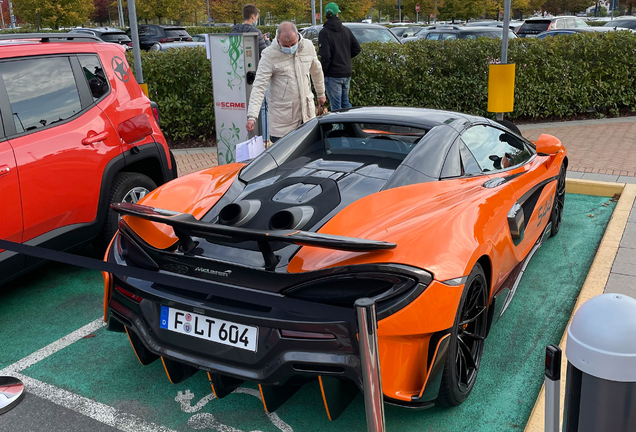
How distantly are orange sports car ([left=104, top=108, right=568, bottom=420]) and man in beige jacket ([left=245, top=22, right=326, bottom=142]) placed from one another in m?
2.73

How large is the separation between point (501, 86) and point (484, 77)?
10.3 ft

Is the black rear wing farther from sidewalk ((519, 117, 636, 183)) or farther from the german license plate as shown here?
sidewalk ((519, 117, 636, 183))

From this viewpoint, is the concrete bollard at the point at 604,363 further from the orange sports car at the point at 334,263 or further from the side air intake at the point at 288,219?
the side air intake at the point at 288,219

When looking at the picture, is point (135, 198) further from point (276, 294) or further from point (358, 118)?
point (276, 294)

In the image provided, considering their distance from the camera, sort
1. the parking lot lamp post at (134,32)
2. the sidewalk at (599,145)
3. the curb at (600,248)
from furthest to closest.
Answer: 1. the parking lot lamp post at (134,32)
2. the sidewalk at (599,145)
3. the curb at (600,248)

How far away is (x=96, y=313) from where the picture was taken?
429 cm

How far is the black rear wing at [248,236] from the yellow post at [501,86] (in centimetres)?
601

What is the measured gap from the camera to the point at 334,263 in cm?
259

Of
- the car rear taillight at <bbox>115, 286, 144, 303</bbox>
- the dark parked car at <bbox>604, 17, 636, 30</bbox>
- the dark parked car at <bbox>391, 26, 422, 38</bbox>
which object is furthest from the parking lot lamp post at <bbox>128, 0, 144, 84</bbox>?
the dark parked car at <bbox>391, 26, 422, 38</bbox>

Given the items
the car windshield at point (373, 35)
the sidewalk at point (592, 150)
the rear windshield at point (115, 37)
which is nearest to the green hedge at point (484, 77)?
the sidewalk at point (592, 150)

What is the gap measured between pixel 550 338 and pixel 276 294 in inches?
77.6

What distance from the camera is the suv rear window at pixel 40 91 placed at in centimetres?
416

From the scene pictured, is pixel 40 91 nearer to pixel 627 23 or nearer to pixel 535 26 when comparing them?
pixel 535 26

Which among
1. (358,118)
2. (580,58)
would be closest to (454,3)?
(580,58)
